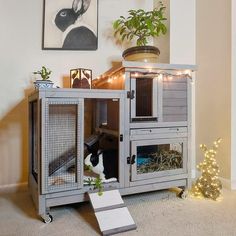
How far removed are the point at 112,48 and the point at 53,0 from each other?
0.79m

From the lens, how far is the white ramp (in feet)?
5.08

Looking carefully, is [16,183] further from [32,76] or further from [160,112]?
[160,112]

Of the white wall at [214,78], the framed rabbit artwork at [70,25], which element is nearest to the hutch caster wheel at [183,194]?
the white wall at [214,78]

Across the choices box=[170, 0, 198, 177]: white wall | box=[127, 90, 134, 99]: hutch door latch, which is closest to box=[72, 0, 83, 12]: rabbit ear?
box=[170, 0, 198, 177]: white wall

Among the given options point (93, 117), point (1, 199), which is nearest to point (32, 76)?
point (93, 117)

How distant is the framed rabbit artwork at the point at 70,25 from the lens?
246 centimetres

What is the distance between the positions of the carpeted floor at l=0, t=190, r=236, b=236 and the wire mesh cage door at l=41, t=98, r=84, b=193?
0.25m

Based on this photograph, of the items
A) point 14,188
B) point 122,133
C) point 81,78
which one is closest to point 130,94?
point 122,133

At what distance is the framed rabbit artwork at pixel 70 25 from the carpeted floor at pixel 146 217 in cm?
160

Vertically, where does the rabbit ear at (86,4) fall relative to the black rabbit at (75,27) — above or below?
above

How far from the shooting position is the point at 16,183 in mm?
2387

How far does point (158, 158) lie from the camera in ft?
6.82

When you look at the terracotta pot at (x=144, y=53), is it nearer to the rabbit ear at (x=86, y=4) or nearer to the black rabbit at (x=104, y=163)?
the rabbit ear at (x=86, y=4)

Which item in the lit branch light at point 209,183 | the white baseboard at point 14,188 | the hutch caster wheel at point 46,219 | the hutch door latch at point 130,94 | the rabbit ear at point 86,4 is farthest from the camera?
the rabbit ear at point 86,4
